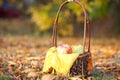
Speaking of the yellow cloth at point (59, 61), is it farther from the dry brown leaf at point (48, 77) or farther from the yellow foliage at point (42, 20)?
the yellow foliage at point (42, 20)

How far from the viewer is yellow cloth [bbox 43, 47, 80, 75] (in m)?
6.45

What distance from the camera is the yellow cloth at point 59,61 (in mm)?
6449

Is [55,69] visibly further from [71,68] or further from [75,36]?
[75,36]

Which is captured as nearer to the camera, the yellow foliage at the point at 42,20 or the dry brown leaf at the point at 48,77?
the dry brown leaf at the point at 48,77

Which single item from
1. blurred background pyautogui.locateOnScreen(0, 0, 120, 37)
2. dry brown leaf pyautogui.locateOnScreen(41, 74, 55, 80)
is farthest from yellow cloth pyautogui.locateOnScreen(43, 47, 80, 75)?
blurred background pyautogui.locateOnScreen(0, 0, 120, 37)

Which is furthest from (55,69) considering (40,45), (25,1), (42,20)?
(25,1)

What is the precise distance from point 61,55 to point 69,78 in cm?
38

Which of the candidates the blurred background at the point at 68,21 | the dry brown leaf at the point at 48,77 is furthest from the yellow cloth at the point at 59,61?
the blurred background at the point at 68,21

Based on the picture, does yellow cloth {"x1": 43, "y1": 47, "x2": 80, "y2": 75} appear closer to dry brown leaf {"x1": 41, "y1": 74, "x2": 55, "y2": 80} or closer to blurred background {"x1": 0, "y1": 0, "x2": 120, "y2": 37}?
dry brown leaf {"x1": 41, "y1": 74, "x2": 55, "y2": 80}

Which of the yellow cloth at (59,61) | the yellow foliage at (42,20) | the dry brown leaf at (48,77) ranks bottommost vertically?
the dry brown leaf at (48,77)

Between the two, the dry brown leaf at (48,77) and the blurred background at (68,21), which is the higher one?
the blurred background at (68,21)

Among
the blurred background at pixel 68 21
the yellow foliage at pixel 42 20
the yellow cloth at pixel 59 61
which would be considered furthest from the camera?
the yellow foliage at pixel 42 20

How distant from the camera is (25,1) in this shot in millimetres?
19578

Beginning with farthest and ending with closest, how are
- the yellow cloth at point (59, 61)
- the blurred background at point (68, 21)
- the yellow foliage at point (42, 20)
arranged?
the yellow foliage at point (42, 20) < the blurred background at point (68, 21) < the yellow cloth at point (59, 61)
